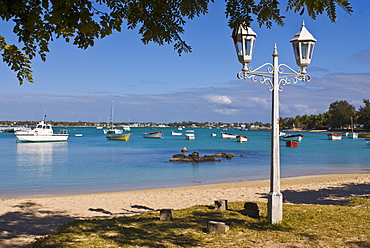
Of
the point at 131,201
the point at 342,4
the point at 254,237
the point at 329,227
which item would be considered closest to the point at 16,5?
the point at 342,4

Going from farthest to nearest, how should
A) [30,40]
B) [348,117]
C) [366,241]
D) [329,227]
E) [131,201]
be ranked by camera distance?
[348,117] < [131,201] < [329,227] < [366,241] < [30,40]

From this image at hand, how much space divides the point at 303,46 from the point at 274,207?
9.86 feet

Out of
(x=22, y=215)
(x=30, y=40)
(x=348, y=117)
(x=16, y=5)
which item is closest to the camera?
(x=16, y=5)

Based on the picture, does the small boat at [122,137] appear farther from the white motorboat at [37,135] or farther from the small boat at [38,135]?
the white motorboat at [37,135]

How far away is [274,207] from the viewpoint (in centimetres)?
705

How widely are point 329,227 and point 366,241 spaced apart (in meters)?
1.01

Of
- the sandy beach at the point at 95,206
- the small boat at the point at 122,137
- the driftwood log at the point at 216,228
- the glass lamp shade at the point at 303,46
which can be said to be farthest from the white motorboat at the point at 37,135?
the glass lamp shade at the point at 303,46

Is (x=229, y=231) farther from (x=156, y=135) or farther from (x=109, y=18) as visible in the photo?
(x=156, y=135)

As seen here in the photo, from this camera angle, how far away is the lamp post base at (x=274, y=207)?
7035mm

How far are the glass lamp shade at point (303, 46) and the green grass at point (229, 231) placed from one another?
119 inches

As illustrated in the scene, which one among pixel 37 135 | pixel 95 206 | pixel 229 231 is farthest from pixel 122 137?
pixel 229 231

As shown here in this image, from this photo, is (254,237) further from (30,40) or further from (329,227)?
(30,40)

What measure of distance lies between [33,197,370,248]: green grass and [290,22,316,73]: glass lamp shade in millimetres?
3021

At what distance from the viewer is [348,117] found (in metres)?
134
